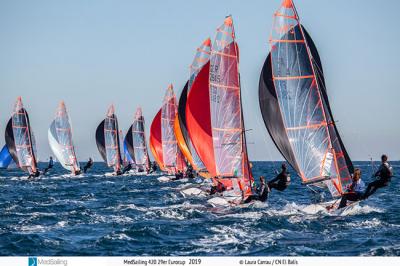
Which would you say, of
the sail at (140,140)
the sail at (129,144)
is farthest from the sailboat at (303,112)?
the sail at (129,144)

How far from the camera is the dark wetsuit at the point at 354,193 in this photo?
26.0 metres

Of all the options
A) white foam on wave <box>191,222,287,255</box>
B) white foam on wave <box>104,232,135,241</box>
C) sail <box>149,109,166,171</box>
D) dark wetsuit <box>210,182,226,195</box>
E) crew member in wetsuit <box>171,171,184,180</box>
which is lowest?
crew member in wetsuit <box>171,171,184,180</box>

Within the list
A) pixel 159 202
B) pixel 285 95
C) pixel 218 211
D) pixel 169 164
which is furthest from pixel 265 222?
pixel 169 164

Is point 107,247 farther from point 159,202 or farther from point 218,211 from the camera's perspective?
point 159,202

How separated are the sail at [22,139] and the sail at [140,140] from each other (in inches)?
667

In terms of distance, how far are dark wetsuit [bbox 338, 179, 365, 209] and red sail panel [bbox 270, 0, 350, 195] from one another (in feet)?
5.83

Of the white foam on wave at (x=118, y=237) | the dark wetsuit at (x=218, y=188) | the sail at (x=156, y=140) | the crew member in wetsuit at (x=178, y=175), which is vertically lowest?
the crew member in wetsuit at (x=178, y=175)

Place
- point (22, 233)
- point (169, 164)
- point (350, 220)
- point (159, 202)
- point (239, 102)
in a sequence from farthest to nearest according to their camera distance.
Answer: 1. point (169, 164)
2. point (159, 202)
3. point (239, 102)
4. point (350, 220)
5. point (22, 233)

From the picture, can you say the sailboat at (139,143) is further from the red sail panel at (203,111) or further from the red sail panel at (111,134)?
the red sail panel at (203,111)

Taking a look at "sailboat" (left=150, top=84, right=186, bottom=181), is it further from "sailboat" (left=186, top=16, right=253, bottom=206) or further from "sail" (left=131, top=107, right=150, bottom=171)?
"sailboat" (left=186, top=16, right=253, bottom=206)

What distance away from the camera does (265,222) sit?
81.1 feet

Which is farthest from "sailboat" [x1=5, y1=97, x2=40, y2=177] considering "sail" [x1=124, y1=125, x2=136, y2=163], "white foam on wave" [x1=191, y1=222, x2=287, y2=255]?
"white foam on wave" [x1=191, y1=222, x2=287, y2=255]

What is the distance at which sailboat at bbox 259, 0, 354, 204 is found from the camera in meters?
28.1
